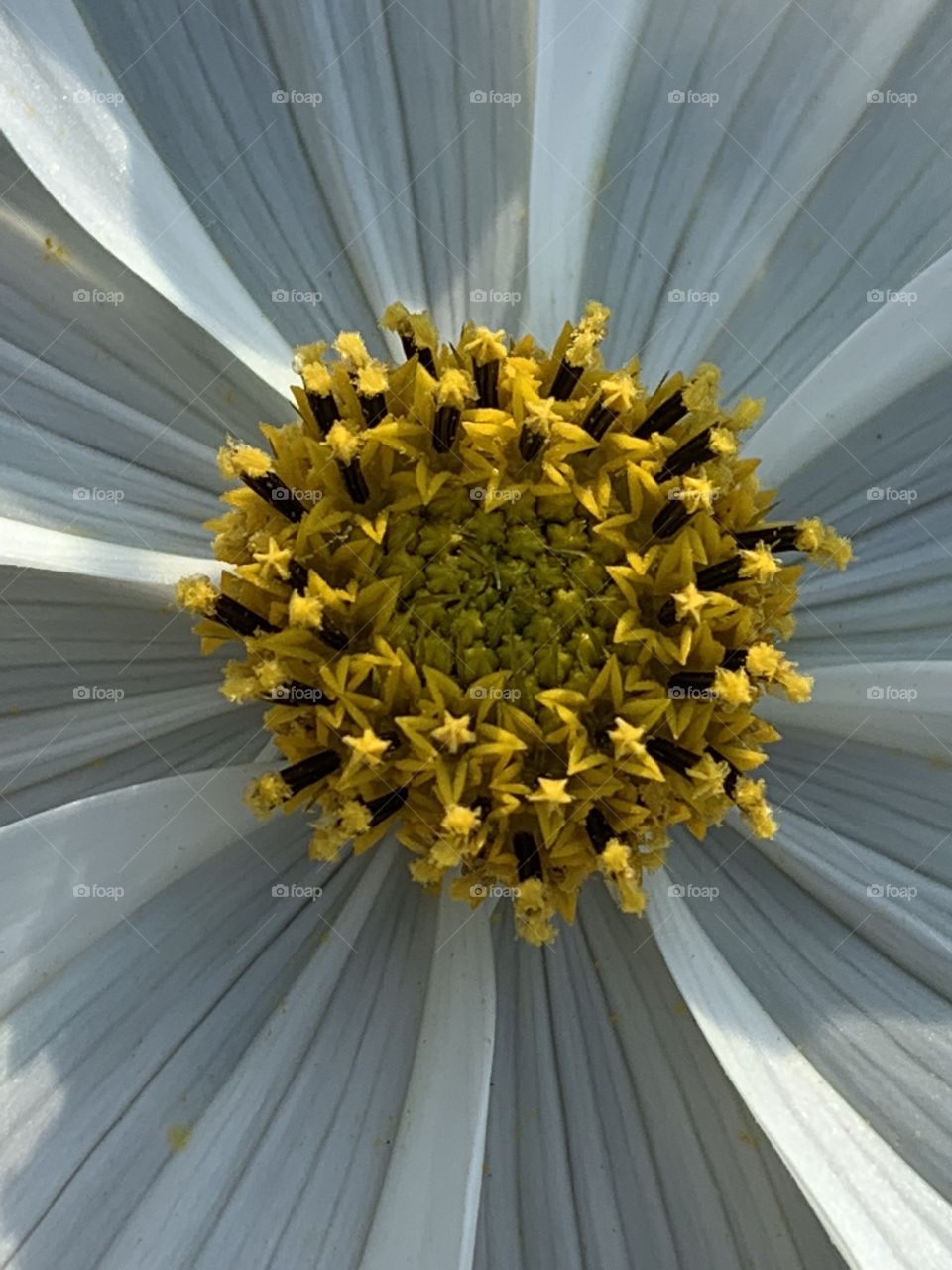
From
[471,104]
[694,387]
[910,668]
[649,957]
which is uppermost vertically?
A: [471,104]

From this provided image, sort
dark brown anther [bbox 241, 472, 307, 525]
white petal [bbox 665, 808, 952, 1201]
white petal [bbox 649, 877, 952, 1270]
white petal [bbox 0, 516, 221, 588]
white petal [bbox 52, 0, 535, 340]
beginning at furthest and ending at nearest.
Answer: white petal [bbox 52, 0, 535, 340], dark brown anther [bbox 241, 472, 307, 525], white petal [bbox 665, 808, 952, 1201], white petal [bbox 0, 516, 221, 588], white petal [bbox 649, 877, 952, 1270]

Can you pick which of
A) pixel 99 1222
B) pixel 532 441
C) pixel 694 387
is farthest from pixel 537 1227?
pixel 694 387

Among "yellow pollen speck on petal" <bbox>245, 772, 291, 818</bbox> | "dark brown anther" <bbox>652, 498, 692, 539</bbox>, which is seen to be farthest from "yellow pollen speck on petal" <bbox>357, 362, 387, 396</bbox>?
"yellow pollen speck on petal" <bbox>245, 772, 291, 818</bbox>

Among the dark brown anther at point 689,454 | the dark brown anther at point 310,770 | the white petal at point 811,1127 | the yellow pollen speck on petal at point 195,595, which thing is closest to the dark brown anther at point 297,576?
the yellow pollen speck on petal at point 195,595

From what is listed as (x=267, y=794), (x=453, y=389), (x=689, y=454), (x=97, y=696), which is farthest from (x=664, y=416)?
(x=97, y=696)

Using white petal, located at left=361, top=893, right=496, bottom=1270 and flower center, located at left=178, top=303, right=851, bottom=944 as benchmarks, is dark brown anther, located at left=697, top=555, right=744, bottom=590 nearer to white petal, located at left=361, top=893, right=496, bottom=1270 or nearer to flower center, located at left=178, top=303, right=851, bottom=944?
A: flower center, located at left=178, top=303, right=851, bottom=944

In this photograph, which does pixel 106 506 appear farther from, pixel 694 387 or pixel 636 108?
pixel 636 108

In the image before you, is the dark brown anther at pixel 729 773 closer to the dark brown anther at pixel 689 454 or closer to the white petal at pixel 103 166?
the dark brown anther at pixel 689 454
